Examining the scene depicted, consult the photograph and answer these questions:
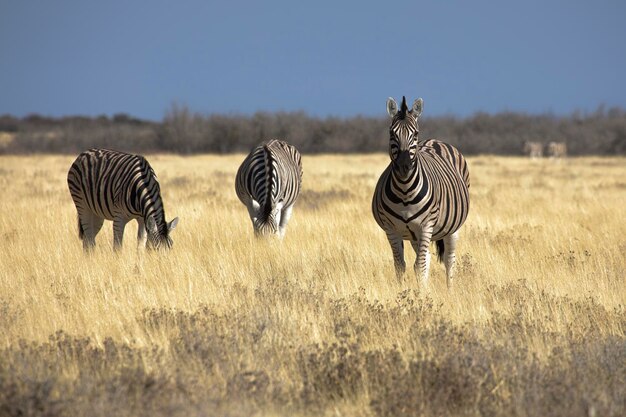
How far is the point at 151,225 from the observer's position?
27.6 ft

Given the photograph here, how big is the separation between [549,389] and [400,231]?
3104 millimetres

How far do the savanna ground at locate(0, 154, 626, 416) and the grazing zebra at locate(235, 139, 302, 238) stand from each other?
36 centimetres

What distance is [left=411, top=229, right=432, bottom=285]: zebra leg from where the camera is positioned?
277 inches

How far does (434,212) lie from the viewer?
714 cm

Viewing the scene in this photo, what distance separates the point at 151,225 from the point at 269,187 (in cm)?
198

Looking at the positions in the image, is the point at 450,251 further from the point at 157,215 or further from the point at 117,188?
the point at 117,188

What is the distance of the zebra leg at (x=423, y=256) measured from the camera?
7.04m

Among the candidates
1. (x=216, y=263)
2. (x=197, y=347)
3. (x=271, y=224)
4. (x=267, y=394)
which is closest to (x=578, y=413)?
(x=267, y=394)

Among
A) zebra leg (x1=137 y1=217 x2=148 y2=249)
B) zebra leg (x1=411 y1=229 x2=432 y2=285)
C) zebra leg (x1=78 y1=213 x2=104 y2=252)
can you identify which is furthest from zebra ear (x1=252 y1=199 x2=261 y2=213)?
zebra leg (x1=411 y1=229 x2=432 y2=285)

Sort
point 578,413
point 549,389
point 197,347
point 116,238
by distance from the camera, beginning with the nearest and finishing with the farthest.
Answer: point 578,413 < point 549,389 < point 197,347 < point 116,238

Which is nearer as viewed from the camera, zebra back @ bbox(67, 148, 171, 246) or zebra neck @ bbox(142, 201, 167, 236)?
zebra neck @ bbox(142, 201, 167, 236)

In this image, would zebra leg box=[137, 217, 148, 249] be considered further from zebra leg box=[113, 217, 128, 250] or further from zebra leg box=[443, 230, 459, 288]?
zebra leg box=[443, 230, 459, 288]

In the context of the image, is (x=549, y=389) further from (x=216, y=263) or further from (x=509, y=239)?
(x=509, y=239)

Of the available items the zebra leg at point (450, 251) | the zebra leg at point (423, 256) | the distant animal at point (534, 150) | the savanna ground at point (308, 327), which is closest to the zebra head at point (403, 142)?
the zebra leg at point (423, 256)
